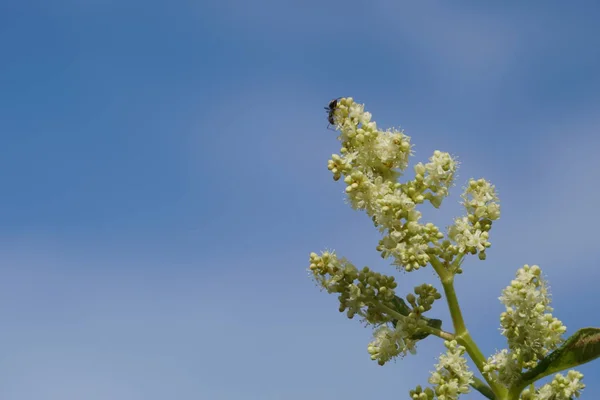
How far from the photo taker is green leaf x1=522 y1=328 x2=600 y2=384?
6301 mm

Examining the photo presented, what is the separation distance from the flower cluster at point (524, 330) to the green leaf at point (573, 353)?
0.61 feet

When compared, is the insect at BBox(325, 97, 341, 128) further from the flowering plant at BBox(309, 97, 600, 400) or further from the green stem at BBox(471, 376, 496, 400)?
the green stem at BBox(471, 376, 496, 400)

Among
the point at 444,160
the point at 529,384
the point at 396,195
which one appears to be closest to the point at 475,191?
the point at 444,160

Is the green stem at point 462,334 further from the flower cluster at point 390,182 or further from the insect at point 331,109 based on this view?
the insect at point 331,109

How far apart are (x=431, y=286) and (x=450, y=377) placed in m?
0.98

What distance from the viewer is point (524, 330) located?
6.75m

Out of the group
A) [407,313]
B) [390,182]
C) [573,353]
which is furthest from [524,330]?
[390,182]

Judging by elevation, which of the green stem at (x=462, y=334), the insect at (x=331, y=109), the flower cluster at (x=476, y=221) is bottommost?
the green stem at (x=462, y=334)

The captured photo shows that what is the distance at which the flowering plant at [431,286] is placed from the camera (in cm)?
662

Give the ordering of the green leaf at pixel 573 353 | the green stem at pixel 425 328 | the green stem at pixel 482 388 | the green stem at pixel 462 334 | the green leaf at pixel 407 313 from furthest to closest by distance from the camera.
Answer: the green leaf at pixel 407 313, the green stem at pixel 425 328, the green stem at pixel 482 388, the green stem at pixel 462 334, the green leaf at pixel 573 353

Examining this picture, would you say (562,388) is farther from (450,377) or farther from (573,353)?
(450,377)

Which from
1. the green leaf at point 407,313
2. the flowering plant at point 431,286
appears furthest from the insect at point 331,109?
the green leaf at point 407,313

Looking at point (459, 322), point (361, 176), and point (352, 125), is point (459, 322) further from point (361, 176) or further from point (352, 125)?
point (352, 125)

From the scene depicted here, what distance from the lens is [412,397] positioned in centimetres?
688
